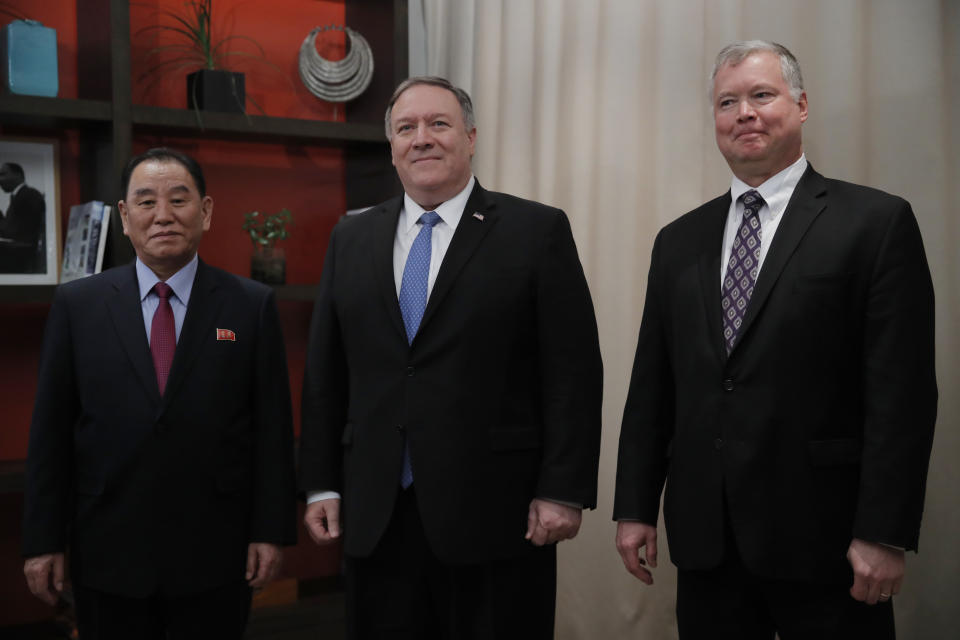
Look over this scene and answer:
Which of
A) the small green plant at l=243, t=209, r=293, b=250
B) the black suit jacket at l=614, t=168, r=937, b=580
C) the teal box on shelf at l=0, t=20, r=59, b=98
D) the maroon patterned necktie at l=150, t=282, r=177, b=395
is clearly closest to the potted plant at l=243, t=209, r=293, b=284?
the small green plant at l=243, t=209, r=293, b=250

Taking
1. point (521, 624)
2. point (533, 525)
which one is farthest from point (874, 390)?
point (521, 624)

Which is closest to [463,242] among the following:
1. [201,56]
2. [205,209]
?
[205,209]

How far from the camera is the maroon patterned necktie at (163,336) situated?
200 centimetres

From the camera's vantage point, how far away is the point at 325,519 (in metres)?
1.95

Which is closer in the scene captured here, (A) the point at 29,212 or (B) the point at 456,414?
(B) the point at 456,414

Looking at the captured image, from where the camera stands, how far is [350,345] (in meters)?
1.94

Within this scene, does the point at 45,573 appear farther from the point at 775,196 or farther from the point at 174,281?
the point at 775,196

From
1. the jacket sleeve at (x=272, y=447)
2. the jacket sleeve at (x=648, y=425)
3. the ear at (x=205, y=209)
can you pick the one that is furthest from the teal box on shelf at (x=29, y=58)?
the jacket sleeve at (x=648, y=425)

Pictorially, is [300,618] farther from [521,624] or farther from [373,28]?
[373,28]

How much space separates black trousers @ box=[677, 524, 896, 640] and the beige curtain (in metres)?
0.65

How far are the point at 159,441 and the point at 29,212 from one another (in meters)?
1.43

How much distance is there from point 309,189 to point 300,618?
1611mm

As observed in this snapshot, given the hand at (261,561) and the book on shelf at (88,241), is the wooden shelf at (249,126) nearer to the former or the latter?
the book on shelf at (88,241)

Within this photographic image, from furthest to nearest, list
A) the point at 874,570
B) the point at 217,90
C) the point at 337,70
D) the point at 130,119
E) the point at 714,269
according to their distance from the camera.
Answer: the point at 337,70, the point at 217,90, the point at 130,119, the point at 714,269, the point at 874,570
